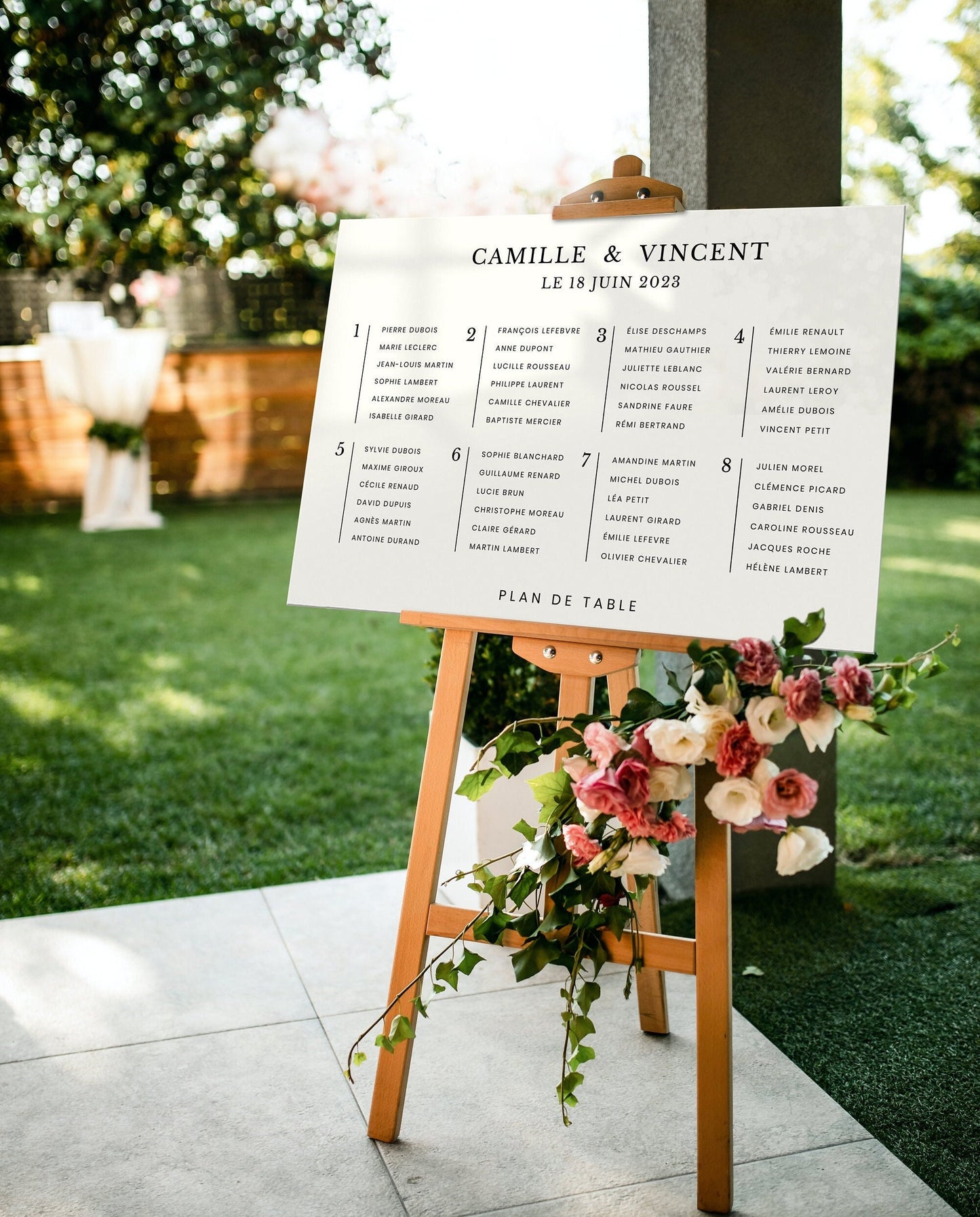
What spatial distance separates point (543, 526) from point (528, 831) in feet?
1.28

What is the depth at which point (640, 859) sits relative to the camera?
1.22 metres

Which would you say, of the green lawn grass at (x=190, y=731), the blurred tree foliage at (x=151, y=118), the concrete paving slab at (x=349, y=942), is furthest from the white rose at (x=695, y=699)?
the blurred tree foliage at (x=151, y=118)

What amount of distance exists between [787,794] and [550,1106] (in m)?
0.67

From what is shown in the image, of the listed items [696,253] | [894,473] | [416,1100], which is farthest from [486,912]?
[894,473]

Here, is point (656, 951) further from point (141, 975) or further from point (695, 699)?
point (141, 975)

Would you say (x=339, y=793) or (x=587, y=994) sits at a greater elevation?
(x=587, y=994)

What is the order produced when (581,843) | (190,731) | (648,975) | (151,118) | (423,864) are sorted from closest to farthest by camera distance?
(581,843) → (423,864) → (648,975) → (190,731) → (151,118)

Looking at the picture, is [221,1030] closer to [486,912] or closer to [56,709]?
[486,912]

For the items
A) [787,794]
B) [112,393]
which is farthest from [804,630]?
[112,393]

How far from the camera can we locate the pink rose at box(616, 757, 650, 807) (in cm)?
119

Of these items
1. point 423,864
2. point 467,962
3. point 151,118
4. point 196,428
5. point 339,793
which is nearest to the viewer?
point 467,962

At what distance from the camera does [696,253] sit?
1413 millimetres

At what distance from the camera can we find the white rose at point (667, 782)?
1.21 meters

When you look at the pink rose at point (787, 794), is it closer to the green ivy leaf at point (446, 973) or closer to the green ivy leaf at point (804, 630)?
the green ivy leaf at point (804, 630)
